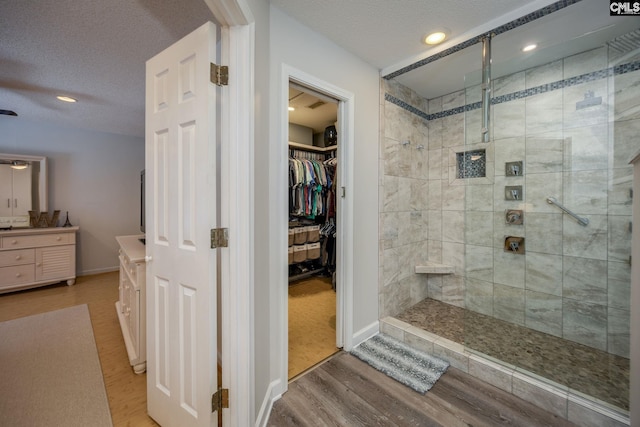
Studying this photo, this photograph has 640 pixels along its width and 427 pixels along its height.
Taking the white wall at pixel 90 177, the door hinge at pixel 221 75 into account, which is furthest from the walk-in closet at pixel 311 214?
the white wall at pixel 90 177

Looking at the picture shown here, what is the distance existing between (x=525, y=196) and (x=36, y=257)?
5888 millimetres

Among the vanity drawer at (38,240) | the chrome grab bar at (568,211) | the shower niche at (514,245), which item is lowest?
the vanity drawer at (38,240)

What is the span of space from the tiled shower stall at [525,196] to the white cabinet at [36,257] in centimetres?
449

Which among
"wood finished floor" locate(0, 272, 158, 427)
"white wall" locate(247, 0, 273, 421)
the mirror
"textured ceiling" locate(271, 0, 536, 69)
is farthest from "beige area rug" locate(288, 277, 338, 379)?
the mirror

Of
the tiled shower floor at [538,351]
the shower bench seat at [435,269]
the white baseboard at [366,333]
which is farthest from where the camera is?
the shower bench seat at [435,269]

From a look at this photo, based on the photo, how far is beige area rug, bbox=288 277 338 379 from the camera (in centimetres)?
195

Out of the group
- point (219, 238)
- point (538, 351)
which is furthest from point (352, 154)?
point (538, 351)

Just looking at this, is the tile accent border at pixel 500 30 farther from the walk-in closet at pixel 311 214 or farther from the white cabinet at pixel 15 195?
the white cabinet at pixel 15 195

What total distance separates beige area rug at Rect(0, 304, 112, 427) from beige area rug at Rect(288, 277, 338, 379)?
1183mm

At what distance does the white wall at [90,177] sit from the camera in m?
3.69

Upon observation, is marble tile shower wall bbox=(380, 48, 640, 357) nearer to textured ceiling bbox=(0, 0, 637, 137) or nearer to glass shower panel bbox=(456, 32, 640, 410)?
glass shower panel bbox=(456, 32, 640, 410)

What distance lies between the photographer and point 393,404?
1.50m

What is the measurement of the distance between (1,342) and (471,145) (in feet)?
15.3

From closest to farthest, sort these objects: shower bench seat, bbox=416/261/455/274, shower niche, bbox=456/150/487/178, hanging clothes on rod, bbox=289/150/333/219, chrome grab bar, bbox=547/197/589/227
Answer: chrome grab bar, bbox=547/197/589/227
shower niche, bbox=456/150/487/178
shower bench seat, bbox=416/261/455/274
hanging clothes on rod, bbox=289/150/333/219
